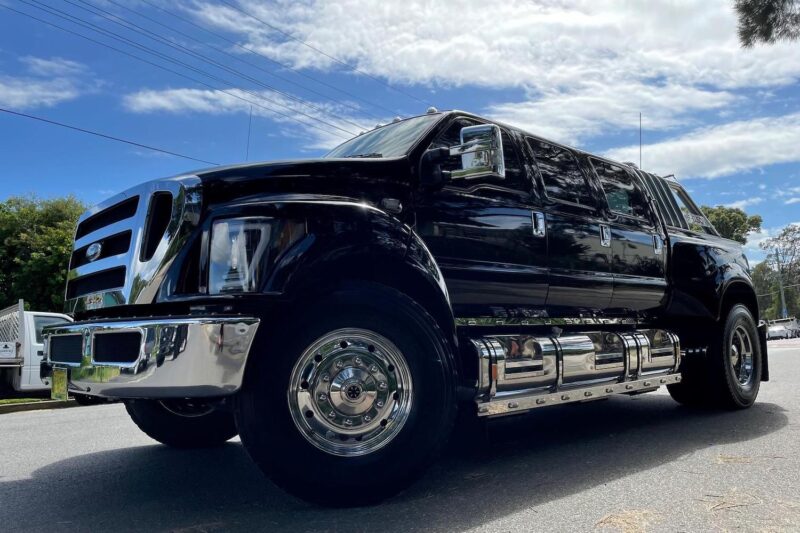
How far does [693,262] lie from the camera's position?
247 inches

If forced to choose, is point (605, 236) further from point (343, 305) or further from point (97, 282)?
point (97, 282)

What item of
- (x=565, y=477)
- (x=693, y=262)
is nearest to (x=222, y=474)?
(x=565, y=477)

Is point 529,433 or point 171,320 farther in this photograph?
point 529,433

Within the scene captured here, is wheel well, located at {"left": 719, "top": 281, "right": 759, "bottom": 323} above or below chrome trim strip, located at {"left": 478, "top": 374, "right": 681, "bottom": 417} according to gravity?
above

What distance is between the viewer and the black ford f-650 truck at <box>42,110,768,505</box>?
2.97 m

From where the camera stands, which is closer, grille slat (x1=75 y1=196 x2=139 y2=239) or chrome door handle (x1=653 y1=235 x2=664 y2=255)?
grille slat (x1=75 y1=196 x2=139 y2=239)

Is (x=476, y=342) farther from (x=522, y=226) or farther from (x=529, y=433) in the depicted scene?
(x=529, y=433)

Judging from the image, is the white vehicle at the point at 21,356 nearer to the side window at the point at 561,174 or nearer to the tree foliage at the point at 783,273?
the side window at the point at 561,174

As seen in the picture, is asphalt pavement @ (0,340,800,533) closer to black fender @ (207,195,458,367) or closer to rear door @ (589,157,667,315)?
black fender @ (207,195,458,367)

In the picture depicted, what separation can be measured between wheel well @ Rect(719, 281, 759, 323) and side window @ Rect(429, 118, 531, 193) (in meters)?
2.91

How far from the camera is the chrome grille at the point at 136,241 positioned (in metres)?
3.08

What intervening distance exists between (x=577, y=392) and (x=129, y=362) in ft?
9.32

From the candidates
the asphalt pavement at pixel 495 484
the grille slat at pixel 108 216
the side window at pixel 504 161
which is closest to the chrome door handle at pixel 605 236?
the side window at pixel 504 161

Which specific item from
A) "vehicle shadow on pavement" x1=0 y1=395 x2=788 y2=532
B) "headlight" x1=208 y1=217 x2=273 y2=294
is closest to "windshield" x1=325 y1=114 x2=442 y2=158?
"headlight" x1=208 y1=217 x2=273 y2=294
